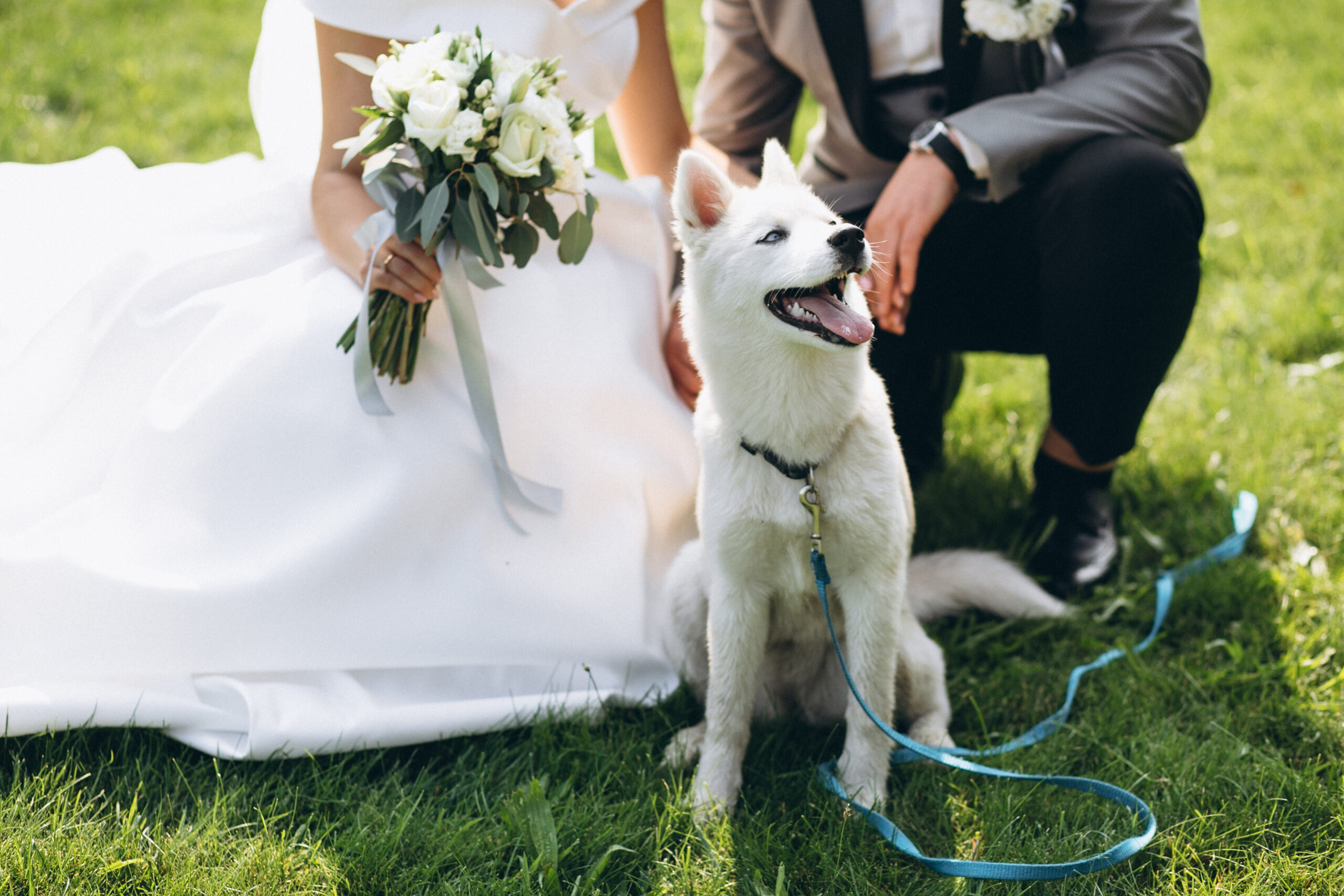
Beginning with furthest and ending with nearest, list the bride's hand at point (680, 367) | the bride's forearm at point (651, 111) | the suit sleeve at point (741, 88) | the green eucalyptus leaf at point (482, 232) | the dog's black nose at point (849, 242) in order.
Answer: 1. the suit sleeve at point (741, 88)
2. the bride's forearm at point (651, 111)
3. the bride's hand at point (680, 367)
4. the green eucalyptus leaf at point (482, 232)
5. the dog's black nose at point (849, 242)

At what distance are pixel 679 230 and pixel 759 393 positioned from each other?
365 mm

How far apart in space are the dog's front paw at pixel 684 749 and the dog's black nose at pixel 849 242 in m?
1.07

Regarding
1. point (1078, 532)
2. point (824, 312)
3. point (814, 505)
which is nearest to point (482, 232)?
point (824, 312)

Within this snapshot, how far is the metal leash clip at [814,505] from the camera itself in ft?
6.16

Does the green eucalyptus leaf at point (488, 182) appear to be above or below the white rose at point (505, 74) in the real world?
below

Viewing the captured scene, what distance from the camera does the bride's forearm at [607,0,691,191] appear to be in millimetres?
2787

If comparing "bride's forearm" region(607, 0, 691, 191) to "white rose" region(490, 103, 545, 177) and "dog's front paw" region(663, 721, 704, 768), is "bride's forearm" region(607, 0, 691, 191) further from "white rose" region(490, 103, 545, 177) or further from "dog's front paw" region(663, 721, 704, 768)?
"dog's front paw" region(663, 721, 704, 768)

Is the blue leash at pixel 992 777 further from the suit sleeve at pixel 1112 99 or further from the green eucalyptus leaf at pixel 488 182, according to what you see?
the suit sleeve at pixel 1112 99

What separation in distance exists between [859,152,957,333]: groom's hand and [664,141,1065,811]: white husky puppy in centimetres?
37

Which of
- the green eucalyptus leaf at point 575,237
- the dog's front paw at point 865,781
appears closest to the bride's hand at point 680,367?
the green eucalyptus leaf at point 575,237

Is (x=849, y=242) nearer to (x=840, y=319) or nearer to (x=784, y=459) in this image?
(x=840, y=319)

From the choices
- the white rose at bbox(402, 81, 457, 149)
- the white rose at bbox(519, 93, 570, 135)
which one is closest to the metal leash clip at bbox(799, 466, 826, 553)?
the white rose at bbox(519, 93, 570, 135)

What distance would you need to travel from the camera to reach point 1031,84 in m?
2.65

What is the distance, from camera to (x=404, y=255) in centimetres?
213
